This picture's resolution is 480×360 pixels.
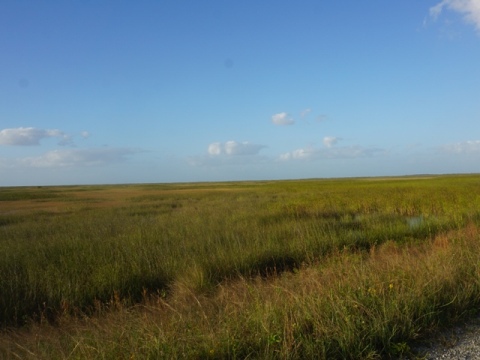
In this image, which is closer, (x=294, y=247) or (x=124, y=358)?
(x=124, y=358)

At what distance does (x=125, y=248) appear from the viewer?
30.1 feet

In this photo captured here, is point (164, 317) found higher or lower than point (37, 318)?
higher

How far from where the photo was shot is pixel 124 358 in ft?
11.2

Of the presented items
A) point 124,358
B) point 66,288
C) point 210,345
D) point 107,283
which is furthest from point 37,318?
point 210,345

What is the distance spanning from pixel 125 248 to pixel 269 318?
20.5 feet

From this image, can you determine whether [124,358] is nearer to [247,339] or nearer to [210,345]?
[210,345]

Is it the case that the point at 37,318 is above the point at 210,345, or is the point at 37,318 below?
below

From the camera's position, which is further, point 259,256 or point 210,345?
point 259,256

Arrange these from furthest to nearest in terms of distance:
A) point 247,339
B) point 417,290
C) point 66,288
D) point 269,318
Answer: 1. point 66,288
2. point 417,290
3. point 269,318
4. point 247,339

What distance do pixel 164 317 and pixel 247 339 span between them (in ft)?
5.19

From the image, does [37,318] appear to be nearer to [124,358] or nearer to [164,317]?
[164,317]

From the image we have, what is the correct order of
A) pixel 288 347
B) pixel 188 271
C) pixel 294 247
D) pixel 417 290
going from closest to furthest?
pixel 288 347, pixel 417 290, pixel 188 271, pixel 294 247

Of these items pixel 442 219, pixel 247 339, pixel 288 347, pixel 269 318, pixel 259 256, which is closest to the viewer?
pixel 288 347

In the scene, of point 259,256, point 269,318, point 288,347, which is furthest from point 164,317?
point 259,256
